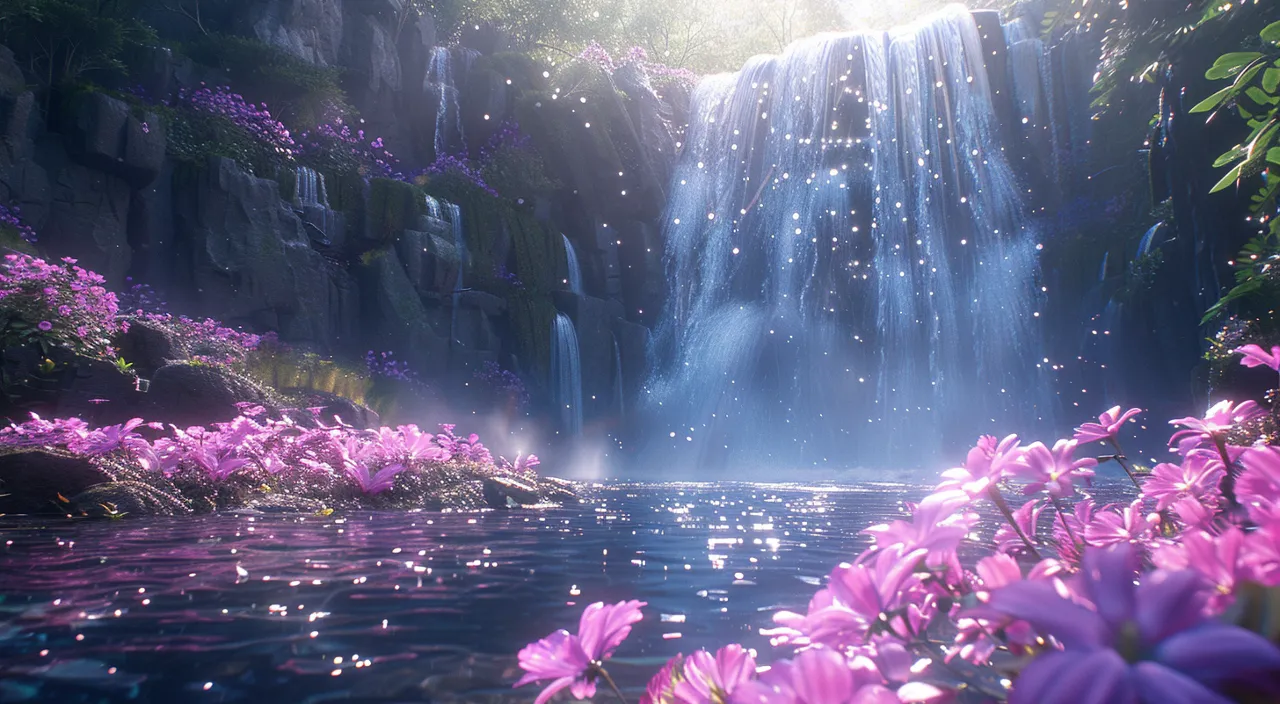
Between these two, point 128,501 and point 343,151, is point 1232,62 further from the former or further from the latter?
point 343,151

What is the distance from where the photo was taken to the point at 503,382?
49.8ft

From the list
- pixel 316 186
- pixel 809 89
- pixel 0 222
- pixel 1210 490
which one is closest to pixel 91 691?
pixel 1210 490

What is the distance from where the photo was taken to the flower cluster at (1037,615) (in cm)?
45

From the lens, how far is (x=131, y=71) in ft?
49.1

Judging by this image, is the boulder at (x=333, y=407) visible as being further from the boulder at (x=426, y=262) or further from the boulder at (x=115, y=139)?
the boulder at (x=115, y=139)

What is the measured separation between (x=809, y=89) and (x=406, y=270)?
38.8ft

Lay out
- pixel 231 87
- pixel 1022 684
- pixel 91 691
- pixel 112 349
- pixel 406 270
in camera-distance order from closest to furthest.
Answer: pixel 1022 684, pixel 91 691, pixel 112 349, pixel 406 270, pixel 231 87

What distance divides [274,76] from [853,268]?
594 inches

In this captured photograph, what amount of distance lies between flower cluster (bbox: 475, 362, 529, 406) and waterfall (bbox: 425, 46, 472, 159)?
668 cm

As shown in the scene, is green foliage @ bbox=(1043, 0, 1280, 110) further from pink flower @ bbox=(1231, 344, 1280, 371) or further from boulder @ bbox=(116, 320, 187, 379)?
boulder @ bbox=(116, 320, 187, 379)

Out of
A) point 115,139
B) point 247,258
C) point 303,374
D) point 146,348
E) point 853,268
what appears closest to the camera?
point 146,348

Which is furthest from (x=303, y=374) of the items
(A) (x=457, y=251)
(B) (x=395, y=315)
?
(A) (x=457, y=251)

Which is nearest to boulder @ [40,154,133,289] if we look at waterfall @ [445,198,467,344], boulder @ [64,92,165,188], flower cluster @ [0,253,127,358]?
boulder @ [64,92,165,188]

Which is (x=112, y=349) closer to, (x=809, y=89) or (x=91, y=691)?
(x=91, y=691)
